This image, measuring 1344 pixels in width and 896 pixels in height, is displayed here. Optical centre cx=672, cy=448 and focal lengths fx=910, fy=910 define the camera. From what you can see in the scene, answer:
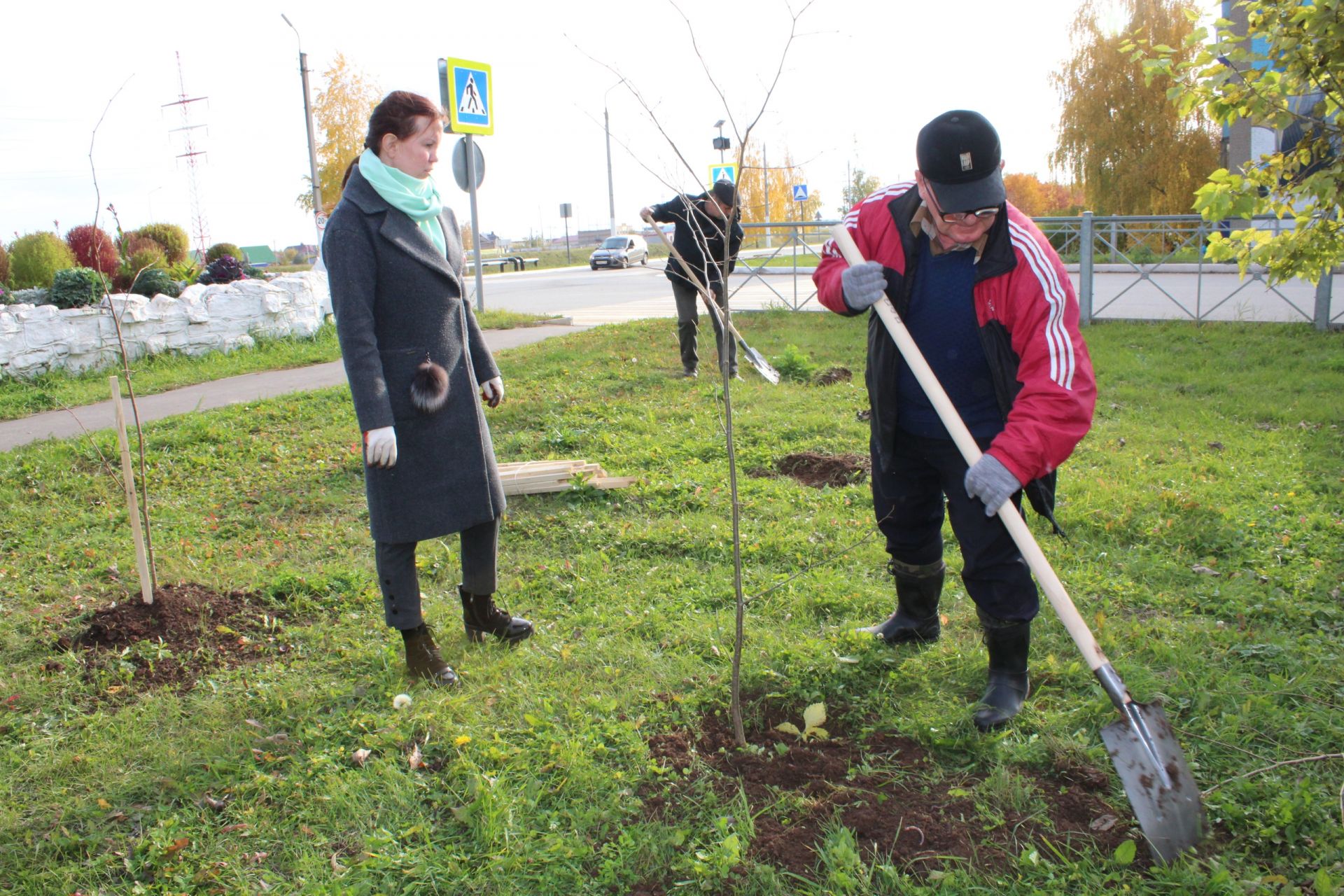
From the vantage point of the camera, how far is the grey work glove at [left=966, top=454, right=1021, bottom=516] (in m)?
2.34

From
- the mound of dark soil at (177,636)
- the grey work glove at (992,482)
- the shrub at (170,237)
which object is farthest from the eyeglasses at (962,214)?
the shrub at (170,237)

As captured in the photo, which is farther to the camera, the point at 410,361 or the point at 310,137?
the point at 310,137

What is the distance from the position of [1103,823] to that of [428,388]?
2.27 metres

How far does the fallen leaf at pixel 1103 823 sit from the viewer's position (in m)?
2.26

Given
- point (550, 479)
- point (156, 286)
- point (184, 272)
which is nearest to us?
point (550, 479)

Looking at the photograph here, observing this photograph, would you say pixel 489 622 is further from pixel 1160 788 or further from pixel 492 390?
pixel 1160 788

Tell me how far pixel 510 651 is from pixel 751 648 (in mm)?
877

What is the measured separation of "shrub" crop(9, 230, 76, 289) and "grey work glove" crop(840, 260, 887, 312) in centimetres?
1349

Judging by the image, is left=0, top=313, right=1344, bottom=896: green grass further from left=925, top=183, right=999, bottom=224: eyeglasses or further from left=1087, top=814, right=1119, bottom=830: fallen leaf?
left=925, top=183, right=999, bottom=224: eyeglasses

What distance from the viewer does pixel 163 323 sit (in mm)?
9945

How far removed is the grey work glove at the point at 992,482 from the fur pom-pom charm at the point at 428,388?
64.7 inches

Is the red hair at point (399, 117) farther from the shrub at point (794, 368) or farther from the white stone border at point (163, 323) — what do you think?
the white stone border at point (163, 323)

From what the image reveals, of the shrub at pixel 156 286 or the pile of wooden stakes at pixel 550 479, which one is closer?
the pile of wooden stakes at pixel 550 479

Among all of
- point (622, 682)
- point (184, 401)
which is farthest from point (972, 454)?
point (184, 401)
